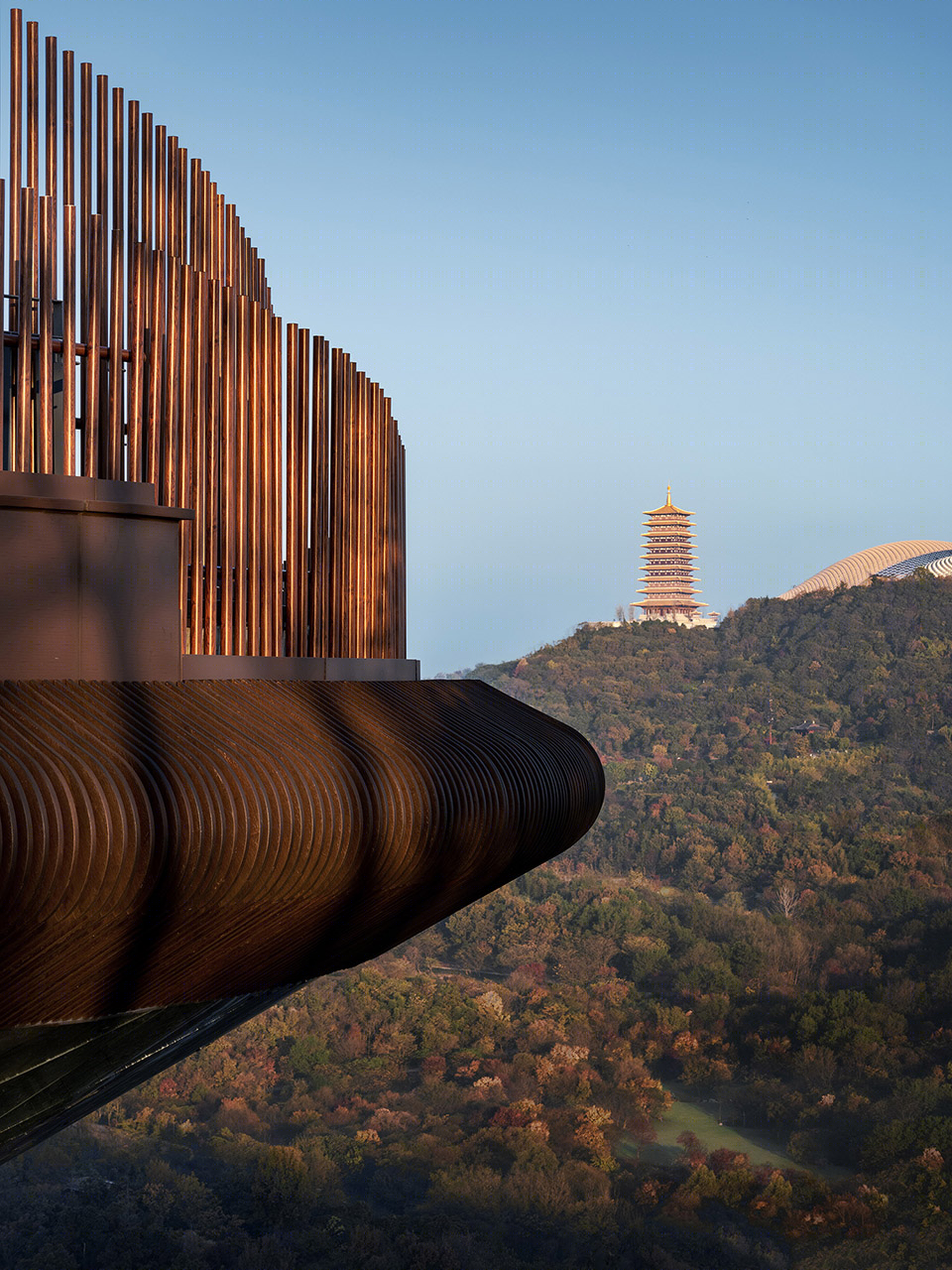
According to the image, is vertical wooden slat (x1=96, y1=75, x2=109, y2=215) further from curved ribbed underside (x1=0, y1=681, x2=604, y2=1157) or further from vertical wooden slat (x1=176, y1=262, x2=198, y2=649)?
curved ribbed underside (x1=0, y1=681, x2=604, y2=1157)

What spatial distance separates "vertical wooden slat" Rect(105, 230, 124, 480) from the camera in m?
5.12

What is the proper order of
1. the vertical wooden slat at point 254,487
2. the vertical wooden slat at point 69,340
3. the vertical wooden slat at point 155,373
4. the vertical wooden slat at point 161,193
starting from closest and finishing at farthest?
the vertical wooden slat at point 69,340
the vertical wooden slat at point 155,373
the vertical wooden slat at point 254,487
the vertical wooden slat at point 161,193

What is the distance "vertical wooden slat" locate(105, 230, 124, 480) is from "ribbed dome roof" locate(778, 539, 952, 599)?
4050 inches

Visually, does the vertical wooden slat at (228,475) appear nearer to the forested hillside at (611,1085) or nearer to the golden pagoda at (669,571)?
the forested hillside at (611,1085)

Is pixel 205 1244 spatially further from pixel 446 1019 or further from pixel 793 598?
pixel 793 598

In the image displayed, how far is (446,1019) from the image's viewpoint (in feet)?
162

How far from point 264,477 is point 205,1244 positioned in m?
34.8

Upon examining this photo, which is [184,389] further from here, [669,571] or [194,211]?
[669,571]

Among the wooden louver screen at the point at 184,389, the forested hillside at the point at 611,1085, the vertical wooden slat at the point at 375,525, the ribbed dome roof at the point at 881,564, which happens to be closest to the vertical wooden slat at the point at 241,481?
the wooden louver screen at the point at 184,389

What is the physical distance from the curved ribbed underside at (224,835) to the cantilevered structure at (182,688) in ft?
0.04

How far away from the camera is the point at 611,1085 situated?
149 feet

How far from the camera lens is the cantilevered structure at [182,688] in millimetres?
3787

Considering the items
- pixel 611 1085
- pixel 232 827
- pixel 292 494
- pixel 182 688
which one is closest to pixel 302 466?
pixel 292 494

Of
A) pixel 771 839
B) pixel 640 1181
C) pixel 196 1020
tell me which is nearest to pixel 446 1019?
pixel 640 1181
